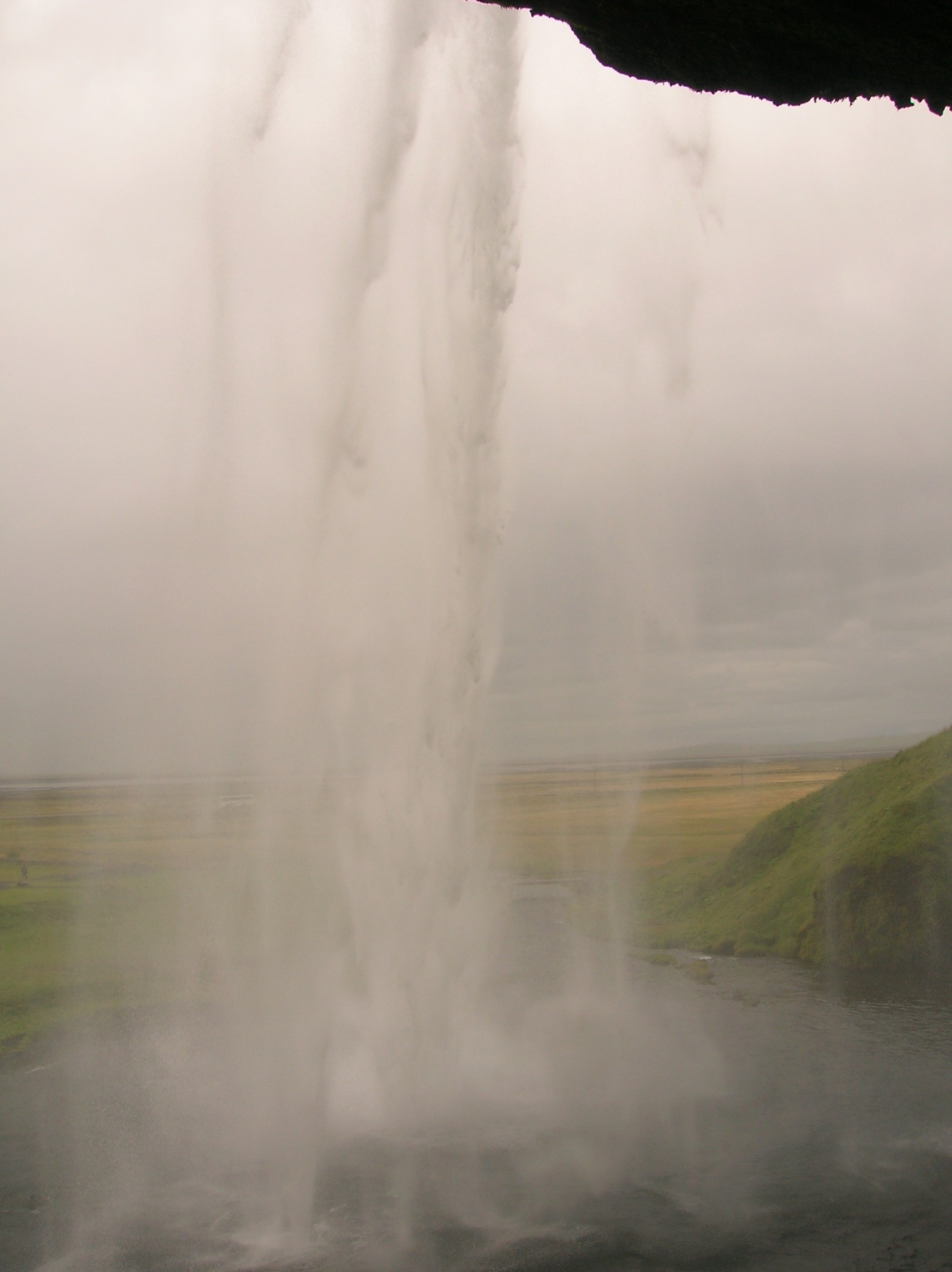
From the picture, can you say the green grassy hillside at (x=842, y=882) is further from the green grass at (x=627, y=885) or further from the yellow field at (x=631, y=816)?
the yellow field at (x=631, y=816)

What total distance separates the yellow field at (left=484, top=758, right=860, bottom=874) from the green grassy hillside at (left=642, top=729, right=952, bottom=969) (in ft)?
13.9

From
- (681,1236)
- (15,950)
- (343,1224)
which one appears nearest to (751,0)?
(681,1236)

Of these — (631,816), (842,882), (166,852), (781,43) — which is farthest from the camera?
(166,852)

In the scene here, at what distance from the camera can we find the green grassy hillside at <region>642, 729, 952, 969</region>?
30297 mm

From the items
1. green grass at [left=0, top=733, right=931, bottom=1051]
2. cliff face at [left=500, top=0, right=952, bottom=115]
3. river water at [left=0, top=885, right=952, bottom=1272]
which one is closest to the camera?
cliff face at [left=500, top=0, right=952, bottom=115]

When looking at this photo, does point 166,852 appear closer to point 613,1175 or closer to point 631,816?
point 631,816

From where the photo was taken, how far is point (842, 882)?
32750mm

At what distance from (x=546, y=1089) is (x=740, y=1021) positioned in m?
7.80

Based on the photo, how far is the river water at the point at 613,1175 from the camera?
13.6 metres

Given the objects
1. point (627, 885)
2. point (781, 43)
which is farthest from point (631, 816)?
point (781, 43)

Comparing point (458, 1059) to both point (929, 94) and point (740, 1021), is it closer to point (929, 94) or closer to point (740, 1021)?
point (740, 1021)

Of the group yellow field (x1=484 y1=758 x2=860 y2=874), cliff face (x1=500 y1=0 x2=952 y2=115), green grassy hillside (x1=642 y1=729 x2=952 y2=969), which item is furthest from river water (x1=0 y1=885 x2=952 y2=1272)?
cliff face (x1=500 y1=0 x2=952 y2=115)

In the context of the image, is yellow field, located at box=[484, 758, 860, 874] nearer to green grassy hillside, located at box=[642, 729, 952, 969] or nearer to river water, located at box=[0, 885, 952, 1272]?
green grassy hillside, located at box=[642, 729, 952, 969]

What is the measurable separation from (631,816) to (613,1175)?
24.9 m
